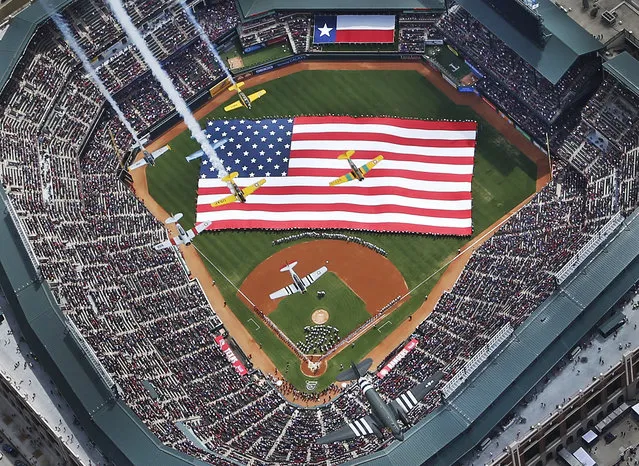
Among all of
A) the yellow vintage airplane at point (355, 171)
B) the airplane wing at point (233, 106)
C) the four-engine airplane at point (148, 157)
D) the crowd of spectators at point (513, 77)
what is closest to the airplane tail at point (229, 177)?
the four-engine airplane at point (148, 157)

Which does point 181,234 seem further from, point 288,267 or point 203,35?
point 203,35

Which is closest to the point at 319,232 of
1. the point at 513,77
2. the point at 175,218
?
the point at 175,218

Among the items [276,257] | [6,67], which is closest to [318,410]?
[276,257]

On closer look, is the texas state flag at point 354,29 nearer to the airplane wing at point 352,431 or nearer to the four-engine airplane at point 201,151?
the four-engine airplane at point 201,151

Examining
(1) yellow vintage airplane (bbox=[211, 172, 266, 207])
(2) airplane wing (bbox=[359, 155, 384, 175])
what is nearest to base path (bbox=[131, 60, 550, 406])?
(1) yellow vintage airplane (bbox=[211, 172, 266, 207])

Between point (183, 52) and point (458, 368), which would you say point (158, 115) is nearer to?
point (183, 52)

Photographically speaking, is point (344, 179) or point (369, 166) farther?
point (369, 166)
